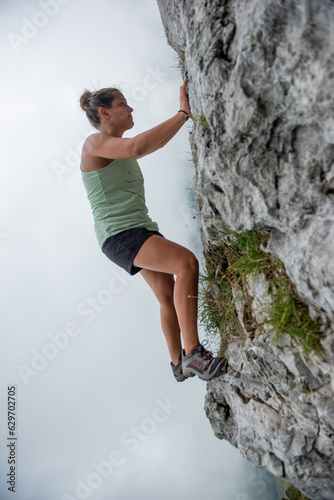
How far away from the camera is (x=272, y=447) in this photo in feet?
9.63

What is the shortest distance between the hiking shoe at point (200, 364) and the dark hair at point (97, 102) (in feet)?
7.73

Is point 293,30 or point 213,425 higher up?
point 293,30

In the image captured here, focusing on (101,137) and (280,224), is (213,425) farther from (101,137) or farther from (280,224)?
(101,137)

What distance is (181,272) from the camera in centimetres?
319

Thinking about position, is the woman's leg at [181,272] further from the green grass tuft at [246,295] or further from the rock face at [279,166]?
the rock face at [279,166]

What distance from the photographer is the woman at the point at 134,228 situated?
10.4 feet

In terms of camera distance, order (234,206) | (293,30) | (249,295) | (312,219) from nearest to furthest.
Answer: (293,30)
(312,219)
(234,206)
(249,295)

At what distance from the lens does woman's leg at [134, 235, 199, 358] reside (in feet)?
10.4

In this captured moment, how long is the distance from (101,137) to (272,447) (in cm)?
301

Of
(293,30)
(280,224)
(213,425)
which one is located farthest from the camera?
(213,425)

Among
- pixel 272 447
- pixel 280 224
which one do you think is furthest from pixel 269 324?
pixel 272 447

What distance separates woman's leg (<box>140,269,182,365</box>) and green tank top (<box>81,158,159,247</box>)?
527 millimetres

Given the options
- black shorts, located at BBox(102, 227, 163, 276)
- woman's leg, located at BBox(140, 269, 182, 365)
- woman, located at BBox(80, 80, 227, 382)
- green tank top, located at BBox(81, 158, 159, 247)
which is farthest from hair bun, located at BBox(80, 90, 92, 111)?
woman's leg, located at BBox(140, 269, 182, 365)

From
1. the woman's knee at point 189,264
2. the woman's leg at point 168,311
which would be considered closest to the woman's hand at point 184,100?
the woman's knee at point 189,264
